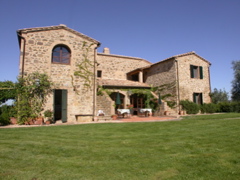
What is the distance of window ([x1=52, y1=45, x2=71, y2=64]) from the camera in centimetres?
1220

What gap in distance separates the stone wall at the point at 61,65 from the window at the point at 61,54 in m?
0.29

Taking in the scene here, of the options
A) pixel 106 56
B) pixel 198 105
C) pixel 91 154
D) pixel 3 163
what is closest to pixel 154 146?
pixel 91 154

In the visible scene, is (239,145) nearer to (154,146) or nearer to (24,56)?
(154,146)

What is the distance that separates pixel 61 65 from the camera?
39.8 feet

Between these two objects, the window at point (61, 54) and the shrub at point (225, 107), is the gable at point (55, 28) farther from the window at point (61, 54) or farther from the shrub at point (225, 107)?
the shrub at point (225, 107)

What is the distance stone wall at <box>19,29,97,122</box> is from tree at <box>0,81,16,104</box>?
50.2 inches

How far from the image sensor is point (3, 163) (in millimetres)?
3158

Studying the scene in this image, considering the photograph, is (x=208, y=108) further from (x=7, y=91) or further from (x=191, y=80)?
(x=7, y=91)

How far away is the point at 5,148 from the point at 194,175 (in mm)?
4224

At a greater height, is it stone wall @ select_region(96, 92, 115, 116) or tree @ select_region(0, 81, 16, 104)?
tree @ select_region(0, 81, 16, 104)

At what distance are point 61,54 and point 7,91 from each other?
420 centimetres

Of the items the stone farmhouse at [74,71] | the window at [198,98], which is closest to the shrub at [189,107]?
the stone farmhouse at [74,71]

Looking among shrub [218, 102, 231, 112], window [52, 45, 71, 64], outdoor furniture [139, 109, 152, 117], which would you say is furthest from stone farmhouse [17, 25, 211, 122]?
shrub [218, 102, 231, 112]

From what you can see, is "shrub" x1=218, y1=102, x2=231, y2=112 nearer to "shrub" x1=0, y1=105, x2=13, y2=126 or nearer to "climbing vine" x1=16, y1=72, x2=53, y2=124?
"climbing vine" x1=16, y1=72, x2=53, y2=124
